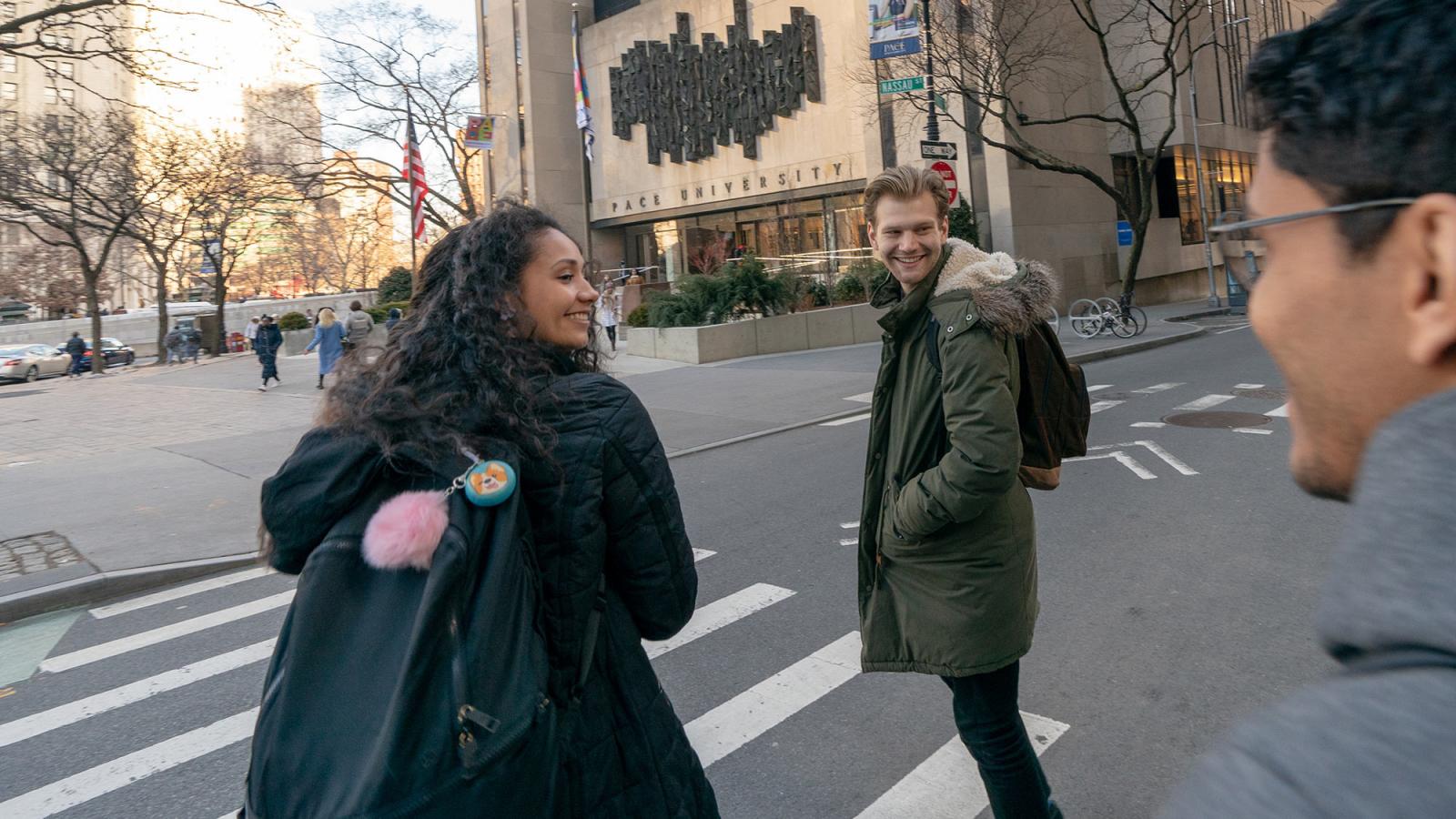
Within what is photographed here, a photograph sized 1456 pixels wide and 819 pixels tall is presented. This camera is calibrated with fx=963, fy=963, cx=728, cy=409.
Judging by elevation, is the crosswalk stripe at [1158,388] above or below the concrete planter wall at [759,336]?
below

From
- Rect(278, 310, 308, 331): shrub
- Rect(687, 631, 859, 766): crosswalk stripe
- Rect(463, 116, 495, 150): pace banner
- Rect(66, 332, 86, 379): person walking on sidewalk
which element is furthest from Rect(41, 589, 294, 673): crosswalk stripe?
Rect(66, 332, 86, 379): person walking on sidewalk

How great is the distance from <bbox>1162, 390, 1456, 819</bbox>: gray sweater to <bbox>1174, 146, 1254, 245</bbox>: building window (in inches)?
1543

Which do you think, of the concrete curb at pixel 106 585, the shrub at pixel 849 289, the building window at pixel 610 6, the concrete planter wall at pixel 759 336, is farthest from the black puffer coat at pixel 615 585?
the building window at pixel 610 6

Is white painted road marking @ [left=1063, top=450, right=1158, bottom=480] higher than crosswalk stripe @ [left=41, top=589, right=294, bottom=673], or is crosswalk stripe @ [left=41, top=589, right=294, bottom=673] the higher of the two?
white painted road marking @ [left=1063, top=450, right=1158, bottom=480]

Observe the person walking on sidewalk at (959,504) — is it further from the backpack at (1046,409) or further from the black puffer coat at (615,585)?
the black puffer coat at (615,585)

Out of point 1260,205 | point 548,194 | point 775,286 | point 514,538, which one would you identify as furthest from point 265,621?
point 548,194

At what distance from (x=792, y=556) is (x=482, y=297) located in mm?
4905

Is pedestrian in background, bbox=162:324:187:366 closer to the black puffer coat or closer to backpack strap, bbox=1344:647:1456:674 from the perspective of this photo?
the black puffer coat

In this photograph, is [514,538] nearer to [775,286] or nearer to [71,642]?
[71,642]

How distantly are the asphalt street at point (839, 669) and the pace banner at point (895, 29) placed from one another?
34.3 feet

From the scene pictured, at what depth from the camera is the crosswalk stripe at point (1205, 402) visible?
1170 centimetres

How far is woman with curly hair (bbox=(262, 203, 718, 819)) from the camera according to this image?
1725 mm

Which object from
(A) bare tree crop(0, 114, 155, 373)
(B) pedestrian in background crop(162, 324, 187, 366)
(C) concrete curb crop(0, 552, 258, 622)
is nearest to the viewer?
(C) concrete curb crop(0, 552, 258, 622)

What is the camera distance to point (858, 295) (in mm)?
24719
